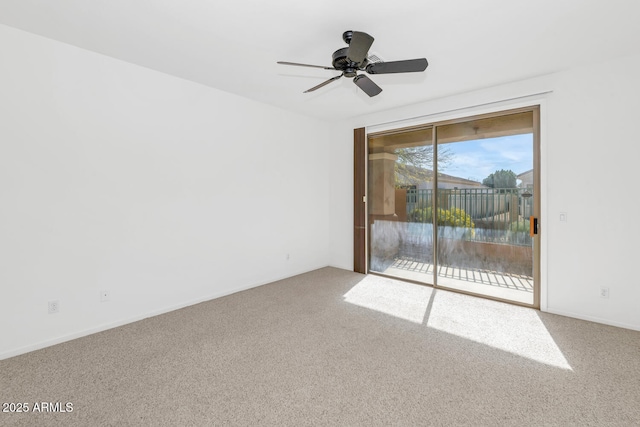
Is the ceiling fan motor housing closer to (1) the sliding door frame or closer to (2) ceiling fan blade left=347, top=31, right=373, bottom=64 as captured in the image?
(2) ceiling fan blade left=347, top=31, right=373, bottom=64

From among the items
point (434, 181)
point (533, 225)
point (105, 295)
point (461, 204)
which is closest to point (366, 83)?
point (434, 181)

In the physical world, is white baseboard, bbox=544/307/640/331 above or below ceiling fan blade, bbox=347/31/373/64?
below

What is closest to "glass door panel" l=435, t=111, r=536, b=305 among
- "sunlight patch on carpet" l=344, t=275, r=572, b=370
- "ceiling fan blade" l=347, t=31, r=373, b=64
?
"sunlight patch on carpet" l=344, t=275, r=572, b=370

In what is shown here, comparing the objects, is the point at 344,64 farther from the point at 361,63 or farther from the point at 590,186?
the point at 590,186

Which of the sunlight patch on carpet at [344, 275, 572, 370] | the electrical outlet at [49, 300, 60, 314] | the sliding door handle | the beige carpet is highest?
the sliding door handle

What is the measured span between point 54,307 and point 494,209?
4.82 meters

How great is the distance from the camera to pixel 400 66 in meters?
2.26

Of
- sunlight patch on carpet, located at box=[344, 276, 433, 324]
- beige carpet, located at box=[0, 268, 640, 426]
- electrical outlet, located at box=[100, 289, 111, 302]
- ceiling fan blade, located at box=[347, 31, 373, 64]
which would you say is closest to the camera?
beige carpet, located at box=[0, 268, 640, 426]

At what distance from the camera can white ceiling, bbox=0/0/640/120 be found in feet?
6.94

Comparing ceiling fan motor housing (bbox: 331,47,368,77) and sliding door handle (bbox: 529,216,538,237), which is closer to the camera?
ceiling fan motor housing (bbox: 331,47,368,77)

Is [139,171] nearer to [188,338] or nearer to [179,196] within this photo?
[179,196]

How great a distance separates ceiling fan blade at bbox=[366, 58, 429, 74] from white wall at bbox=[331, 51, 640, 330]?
6.23ft

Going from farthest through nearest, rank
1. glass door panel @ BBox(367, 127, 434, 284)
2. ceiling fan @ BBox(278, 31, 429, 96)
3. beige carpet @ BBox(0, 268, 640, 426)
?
glass door panel @ BBox(367, 127, 434, 284)
ceiling fan @ BBox(278, 31, 429, 96)
beige carpet @ BBox(0, 268, 640, 426)

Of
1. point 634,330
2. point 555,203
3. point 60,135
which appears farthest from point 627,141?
point 60,135
